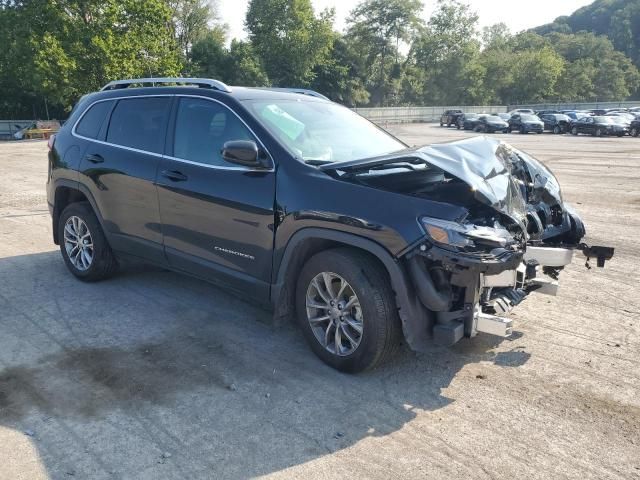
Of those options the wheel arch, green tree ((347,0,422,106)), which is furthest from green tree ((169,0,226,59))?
the wheel arch

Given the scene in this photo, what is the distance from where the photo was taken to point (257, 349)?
412 cm

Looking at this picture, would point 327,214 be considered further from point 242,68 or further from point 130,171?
point 242,68

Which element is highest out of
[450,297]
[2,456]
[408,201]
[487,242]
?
[408,201]

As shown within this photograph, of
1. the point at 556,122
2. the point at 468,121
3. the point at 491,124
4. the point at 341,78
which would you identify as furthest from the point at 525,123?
the point at 341,78

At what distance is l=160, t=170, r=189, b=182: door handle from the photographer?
14.4 ft

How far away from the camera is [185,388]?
3562mm

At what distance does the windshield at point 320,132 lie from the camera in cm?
406

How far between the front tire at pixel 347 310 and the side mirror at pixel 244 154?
2.62 feet

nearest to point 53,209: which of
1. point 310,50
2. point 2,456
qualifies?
point 2,456

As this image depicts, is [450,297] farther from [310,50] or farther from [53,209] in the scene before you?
[310,50]

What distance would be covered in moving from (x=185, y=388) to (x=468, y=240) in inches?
80.0

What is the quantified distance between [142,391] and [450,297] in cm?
205

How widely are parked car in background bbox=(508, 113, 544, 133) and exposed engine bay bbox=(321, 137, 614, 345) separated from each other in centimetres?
A: 3823

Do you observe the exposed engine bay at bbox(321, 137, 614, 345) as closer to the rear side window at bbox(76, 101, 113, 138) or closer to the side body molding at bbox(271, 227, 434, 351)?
the side body molding at bbox(271, 227, 434, 351)
